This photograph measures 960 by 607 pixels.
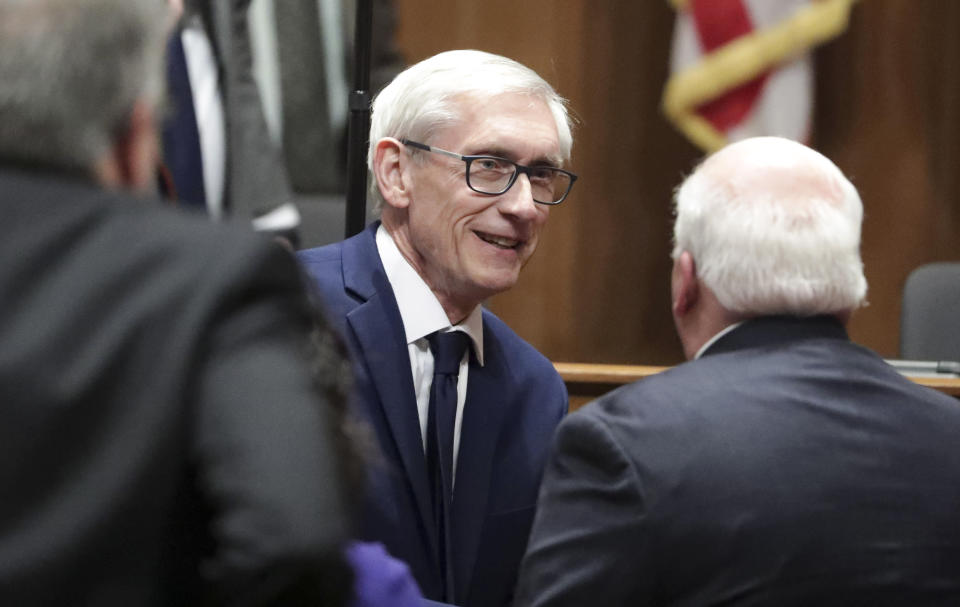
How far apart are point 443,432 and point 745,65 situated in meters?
2.71

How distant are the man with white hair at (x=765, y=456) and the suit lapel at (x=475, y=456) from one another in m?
0.37

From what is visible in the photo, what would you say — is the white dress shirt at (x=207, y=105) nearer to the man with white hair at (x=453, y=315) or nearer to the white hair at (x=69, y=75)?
the man with white hair at (x=453, y=315)

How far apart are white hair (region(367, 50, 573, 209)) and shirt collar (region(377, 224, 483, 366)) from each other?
222 millimetres

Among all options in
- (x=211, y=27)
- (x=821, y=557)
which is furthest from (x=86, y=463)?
(x=211, y=27)

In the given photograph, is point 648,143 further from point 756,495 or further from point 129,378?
point 129,378

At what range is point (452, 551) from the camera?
181 cm

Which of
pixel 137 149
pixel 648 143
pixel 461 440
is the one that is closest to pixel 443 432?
pixel 461 440

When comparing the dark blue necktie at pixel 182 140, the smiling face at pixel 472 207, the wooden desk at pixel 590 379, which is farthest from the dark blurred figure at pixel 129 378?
the wooden desk at pixel 590 379

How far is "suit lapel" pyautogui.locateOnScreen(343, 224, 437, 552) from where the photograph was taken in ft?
5.90

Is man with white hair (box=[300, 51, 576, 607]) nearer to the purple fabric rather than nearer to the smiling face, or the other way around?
the smiling face

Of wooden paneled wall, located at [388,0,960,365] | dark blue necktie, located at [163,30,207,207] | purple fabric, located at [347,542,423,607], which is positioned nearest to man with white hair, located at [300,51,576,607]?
dark blue necktie, located at [163,30,207,207]

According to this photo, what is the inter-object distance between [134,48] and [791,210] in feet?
2.87

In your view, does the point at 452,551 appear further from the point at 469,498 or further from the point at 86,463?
the point at 86,463

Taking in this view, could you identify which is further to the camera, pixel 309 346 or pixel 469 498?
pixel 469 498
